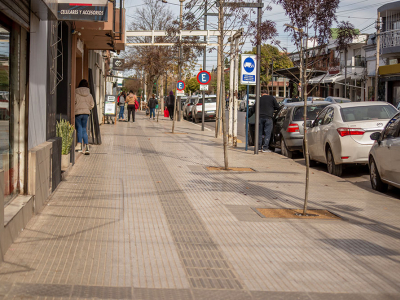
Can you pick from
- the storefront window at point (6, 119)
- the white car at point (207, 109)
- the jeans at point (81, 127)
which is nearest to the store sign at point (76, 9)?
the storefront window at point (6, 119)

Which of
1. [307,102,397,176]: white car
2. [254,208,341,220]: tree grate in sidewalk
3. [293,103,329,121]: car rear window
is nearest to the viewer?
[254,208,341,220]: tree grate in sidewalk

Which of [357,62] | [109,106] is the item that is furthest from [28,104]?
[357,62]

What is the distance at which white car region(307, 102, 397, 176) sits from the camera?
37.3 feet

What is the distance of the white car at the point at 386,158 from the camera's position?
9289 millimetres

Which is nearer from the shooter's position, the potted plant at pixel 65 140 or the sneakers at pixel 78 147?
the potted plant at pixel 65 140

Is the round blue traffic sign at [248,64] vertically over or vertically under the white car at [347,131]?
over

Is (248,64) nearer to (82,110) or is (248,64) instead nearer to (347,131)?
(82,110)

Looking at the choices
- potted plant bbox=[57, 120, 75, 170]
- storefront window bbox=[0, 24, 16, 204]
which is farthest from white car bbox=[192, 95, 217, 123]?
storefront window bbox=[0, 24, 16, 204]

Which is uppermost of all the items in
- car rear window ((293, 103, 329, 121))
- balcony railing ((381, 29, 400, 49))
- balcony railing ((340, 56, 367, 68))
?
balcony railing ((381, 29, 400, 49))

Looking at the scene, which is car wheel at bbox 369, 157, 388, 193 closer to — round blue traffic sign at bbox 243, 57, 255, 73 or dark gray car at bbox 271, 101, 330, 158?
dark gray car at bbox 271, 101, 330, 158

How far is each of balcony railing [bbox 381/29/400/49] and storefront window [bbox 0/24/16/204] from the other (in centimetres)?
4171

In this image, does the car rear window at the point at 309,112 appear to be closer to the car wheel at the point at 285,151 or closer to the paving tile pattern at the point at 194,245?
the car wheel at the point at 285,151

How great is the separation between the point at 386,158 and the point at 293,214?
111 inches

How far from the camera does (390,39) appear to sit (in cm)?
4519
